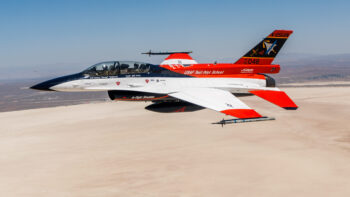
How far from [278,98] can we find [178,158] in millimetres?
5889

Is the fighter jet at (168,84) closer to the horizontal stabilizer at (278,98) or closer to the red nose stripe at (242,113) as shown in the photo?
the horizontal stabilizer at (278,98)

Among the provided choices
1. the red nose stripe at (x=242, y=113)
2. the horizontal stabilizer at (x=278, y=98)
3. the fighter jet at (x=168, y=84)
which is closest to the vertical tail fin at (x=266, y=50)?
the fighter jet at (x=168, y=84)

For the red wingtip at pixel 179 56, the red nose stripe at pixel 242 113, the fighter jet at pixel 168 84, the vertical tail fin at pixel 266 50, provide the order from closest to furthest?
the red nose stripe at pixel 242 113, the fighter jet at pixel 168 84, the vertical tail fin at pixel 266 50, the red wingtip at pixel 179 56

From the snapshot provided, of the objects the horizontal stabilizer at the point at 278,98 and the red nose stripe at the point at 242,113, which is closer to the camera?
the red nose stripe at the point at 242,113

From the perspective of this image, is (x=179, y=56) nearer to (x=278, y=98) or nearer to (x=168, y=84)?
(x=168, y=84)

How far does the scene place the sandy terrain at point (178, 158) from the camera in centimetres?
913

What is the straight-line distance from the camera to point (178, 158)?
38.8ft

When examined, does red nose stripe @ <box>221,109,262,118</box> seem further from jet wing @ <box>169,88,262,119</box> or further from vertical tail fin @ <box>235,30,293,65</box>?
vertical tail fin @ <box>235,30,293,65</box>

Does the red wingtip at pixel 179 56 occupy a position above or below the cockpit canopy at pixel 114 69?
above

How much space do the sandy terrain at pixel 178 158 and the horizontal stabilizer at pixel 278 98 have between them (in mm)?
2211

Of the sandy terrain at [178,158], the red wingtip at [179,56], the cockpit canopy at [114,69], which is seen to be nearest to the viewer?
the sandy terrain at [178,158]

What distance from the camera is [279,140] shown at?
14.2m

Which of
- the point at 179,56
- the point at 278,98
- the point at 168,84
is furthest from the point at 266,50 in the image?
the point at 179,56

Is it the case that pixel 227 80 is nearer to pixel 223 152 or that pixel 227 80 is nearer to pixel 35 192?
pixel 223 152
